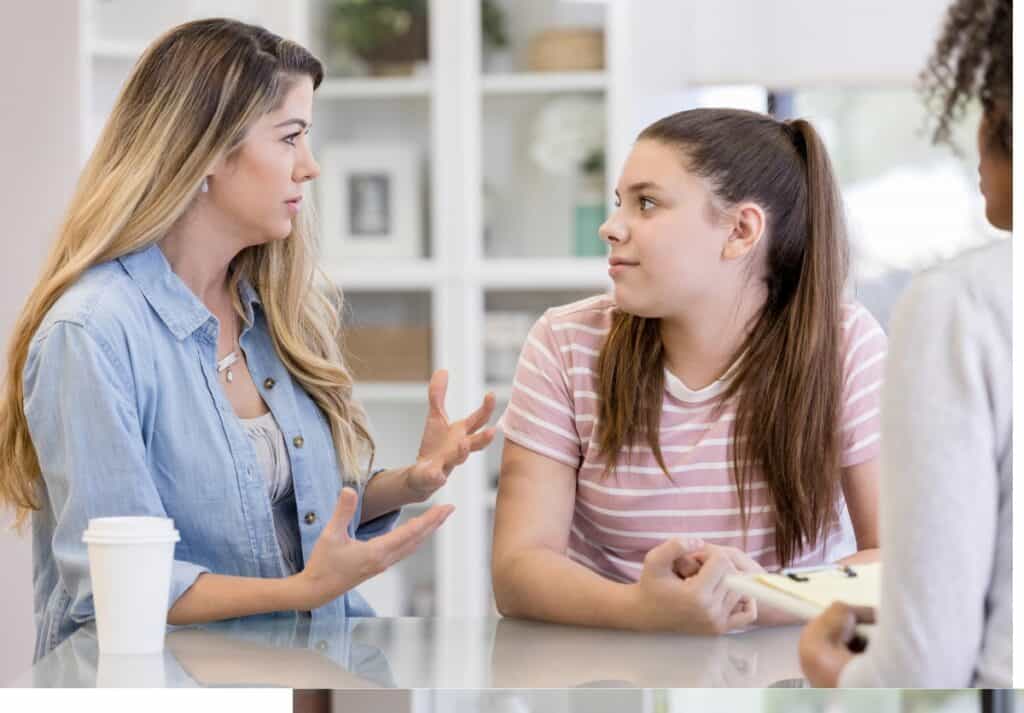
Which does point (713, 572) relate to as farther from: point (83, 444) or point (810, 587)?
point (83, 444)

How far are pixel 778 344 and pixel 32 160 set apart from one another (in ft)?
2.53

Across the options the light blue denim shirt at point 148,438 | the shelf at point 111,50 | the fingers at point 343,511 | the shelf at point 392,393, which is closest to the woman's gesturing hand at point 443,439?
the light blue denim shirt at point 148,438

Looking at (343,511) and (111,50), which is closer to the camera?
(343,511)

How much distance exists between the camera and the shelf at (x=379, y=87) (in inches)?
103

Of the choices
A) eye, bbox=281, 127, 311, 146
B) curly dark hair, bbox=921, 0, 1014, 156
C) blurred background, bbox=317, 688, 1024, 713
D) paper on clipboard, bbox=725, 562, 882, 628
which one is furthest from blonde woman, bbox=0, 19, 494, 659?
curly dark hair, bbox=921, 0, 1014, 156

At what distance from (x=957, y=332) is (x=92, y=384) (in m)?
0.68

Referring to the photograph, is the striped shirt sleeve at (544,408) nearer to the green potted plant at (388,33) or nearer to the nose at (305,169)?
the nose at (305,169)

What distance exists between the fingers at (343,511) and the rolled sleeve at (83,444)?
15 cm

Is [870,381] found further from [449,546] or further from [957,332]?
[449,546]

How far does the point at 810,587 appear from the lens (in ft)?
3.19

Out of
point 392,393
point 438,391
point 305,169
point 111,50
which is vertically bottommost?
point 392,393

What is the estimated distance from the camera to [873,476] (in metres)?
1.28

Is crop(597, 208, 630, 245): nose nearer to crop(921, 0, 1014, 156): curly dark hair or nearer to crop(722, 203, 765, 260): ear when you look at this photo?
crop(722, 203, 765, 260): ear

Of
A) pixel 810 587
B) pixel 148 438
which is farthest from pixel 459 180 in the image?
pixel 810 587
